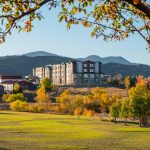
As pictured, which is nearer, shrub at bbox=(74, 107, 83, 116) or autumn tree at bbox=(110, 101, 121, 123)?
autumn tree at bbox=(110, 101, 121, 123)

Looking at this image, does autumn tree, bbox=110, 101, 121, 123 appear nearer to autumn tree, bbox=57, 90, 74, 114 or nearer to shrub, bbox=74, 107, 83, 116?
shrub, bbox=74, 107, 83, 116

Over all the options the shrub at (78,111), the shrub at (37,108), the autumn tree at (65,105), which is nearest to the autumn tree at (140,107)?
the shrub at (78,111)

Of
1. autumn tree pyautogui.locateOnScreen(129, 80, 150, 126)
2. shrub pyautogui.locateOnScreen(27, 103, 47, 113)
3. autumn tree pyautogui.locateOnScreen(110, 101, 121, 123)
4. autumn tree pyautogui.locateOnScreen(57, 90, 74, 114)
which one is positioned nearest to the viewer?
autumn tree pyautogui.locateOnScreen(129, 80, 150, 126)

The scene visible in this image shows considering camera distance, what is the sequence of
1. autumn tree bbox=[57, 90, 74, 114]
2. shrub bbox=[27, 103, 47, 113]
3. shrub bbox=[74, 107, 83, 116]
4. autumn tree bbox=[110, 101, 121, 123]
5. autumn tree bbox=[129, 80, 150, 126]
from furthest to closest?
autumn tree bbox=[57, 90, 74, 114]
shrub bbox=[27, 103, 47, 113]
shrub bbox=[74, 107, 83, 116]
autumn tree bbox=[110, 101, 121, 123]
autumn tree bbox=[129, 80, 150, 126]

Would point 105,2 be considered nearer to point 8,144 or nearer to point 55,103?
point 8,144

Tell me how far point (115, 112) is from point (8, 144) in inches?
2422

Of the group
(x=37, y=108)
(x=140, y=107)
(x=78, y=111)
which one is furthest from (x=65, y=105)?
(x=140, y=107)

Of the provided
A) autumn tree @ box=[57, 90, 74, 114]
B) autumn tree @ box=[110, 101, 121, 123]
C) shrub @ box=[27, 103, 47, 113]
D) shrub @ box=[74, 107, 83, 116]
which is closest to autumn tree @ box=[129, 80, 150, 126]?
autumn tree @ box=[110, 101, 121, 123]

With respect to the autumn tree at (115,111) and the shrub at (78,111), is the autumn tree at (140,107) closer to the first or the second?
the autumn tree at (115,111)

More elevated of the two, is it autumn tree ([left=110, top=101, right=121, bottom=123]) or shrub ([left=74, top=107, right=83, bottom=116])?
autumn tree ([left=110, top=101, right=121, bottom=123])

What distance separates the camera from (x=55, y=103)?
14250 cm

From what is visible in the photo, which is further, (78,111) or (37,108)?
(37,108)

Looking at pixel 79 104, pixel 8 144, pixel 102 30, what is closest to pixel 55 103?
pixel 79 104

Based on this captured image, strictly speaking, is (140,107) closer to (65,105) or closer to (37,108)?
(65,105)
